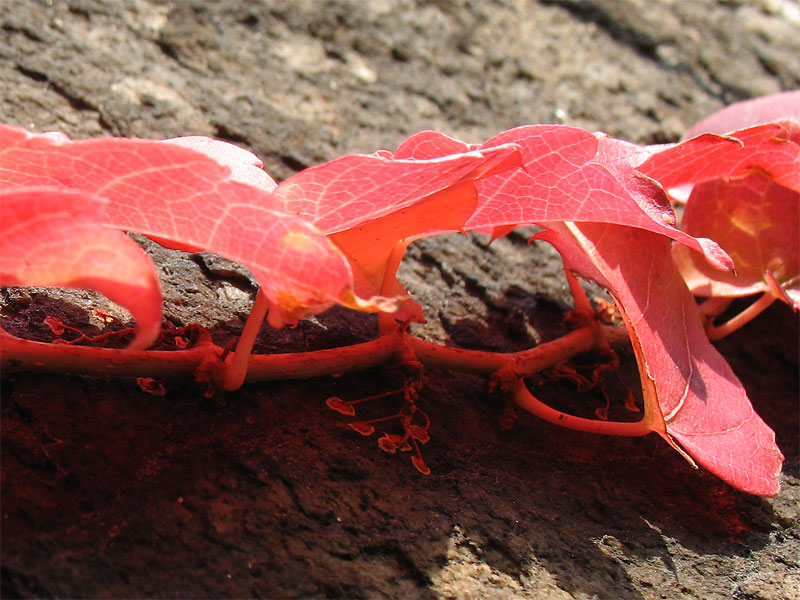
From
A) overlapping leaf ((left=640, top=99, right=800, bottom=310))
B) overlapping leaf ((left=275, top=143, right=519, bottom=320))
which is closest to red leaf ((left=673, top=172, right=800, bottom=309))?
overlapping leaf ((left=640, top=99, right=800, bottom=310))

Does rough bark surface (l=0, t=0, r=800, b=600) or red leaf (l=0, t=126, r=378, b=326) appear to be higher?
red leaf (l=0, t=126, r=378, b=326)

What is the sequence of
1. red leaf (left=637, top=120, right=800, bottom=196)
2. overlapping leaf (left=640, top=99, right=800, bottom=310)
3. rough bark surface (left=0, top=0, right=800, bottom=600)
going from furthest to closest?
overlapping leaf (left=640, top=99, right=800, bottom=310) → red leaf (left=637, top=120, right=800, bottom=196) → rough bark surface (left=0, top=0, right=800, bottom=600)

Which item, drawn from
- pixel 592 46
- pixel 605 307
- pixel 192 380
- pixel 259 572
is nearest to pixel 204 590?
pixel 259 572

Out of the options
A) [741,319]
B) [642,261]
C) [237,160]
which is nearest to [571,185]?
[642,261]

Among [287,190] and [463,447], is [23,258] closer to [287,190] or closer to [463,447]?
[287,190]

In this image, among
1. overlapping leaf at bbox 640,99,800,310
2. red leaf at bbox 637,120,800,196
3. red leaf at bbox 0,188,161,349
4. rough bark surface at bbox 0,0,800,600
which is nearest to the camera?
red leaf at bbox 0,188,161,349

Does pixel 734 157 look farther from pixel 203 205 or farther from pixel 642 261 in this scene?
pixel 203 205

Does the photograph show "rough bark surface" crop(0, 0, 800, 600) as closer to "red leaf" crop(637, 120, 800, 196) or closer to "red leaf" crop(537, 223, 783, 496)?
"red leaf" crop(537, 223, 783, 496)
